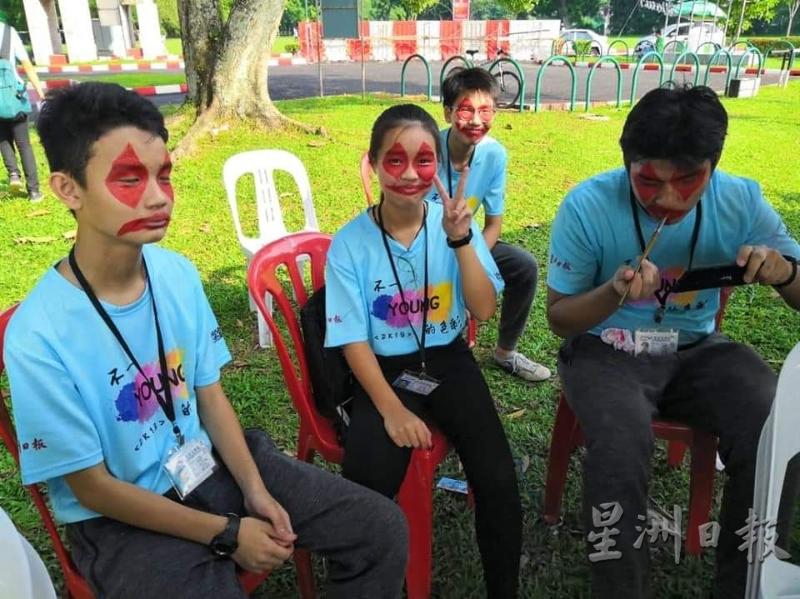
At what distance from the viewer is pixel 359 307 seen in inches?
78.5

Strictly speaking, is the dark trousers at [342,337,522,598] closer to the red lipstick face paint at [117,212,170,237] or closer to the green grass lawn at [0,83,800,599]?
the green grass lawn at [0,83,800,599]

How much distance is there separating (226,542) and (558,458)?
1204mm

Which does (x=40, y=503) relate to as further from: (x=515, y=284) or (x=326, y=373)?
(x=515, y=284)

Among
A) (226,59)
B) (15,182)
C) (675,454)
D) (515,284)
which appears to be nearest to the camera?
(675,454)

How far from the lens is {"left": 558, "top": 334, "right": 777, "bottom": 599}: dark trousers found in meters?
1.67

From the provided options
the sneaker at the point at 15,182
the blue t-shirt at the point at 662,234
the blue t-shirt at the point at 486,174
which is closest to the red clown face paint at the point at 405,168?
the blue t-shirt at the point at 662,234

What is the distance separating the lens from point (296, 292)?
7.77 ft

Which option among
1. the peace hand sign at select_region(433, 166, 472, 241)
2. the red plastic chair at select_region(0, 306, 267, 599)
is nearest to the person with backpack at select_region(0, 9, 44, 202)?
the red plastic chair at select_region(0, 306, 267, 599)

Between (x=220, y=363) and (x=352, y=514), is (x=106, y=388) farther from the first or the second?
(x=352, y=514)

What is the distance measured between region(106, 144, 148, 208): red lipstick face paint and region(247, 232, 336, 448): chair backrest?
610 millimetres

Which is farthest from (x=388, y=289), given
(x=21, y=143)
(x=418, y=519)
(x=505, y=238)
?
(x=21, y=143)

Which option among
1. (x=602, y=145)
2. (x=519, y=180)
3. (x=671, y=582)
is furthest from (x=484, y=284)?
(x=602, y=145)

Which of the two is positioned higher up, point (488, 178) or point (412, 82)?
point (488, 178)

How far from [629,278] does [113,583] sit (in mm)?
1445
